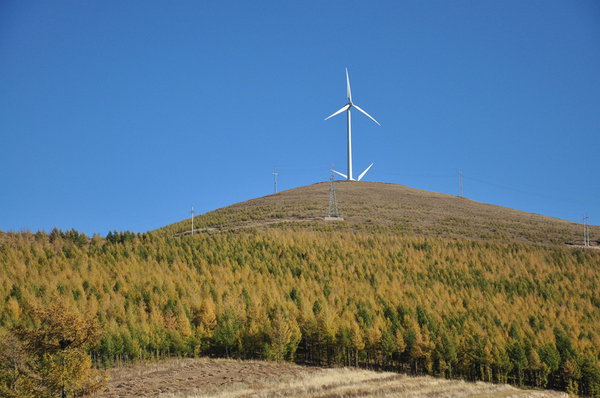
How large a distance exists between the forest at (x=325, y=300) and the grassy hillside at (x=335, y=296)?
14cm

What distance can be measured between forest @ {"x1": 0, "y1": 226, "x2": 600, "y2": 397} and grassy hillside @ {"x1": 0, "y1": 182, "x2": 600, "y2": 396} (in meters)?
0.14

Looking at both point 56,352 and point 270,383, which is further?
point 270,383

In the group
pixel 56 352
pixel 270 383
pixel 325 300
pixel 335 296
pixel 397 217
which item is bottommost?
pixel 270 383

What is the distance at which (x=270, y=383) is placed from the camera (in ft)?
103

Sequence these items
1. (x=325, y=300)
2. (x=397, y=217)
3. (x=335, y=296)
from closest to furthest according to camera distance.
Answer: (x=325, y=300) → (x=335, y=296) → (x=397, y=217)

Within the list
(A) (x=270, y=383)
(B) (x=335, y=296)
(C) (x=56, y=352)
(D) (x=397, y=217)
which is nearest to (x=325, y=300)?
(B) (x=335, y=296)

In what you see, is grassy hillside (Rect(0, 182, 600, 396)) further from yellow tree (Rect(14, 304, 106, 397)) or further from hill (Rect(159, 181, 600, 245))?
yellow tree (Rect(14, 304, 106, 397))

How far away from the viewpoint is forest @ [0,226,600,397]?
37.2m

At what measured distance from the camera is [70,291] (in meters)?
42.8

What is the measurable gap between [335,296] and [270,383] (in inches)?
692

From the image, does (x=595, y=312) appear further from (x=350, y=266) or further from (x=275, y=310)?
(x=275, y=310)

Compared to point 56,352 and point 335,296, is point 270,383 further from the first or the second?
point 335,296

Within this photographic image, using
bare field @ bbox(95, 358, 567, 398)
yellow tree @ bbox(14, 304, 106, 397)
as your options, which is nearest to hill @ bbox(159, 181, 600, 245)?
bare field @ bbox(95, 358, 567, 398)

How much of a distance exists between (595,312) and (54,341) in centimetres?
4355
